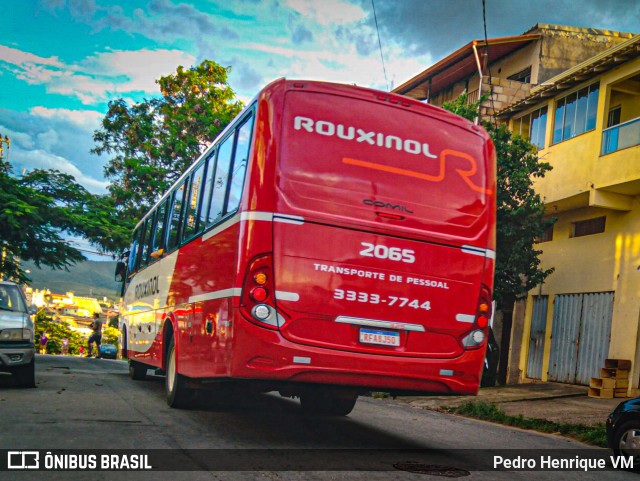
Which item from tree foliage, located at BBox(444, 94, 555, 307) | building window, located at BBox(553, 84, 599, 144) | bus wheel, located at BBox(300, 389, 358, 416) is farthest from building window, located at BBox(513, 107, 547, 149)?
bus wheel, located at BBox(300, 389, 358, 416)

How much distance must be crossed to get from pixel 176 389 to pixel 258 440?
2303mm

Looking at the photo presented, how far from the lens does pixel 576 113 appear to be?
62.4ft

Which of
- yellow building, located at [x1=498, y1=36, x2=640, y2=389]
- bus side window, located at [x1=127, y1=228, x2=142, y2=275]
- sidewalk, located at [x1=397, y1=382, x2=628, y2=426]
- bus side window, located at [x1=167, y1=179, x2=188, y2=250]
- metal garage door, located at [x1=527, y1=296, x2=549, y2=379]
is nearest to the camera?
bus side window, located at [x1=167, y1=179, x2=188, y2=250]

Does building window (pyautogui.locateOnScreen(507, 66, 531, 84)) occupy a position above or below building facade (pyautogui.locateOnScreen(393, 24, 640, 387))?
above

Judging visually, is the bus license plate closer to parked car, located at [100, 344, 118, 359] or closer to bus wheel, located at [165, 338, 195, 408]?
bus wheel, located at [165, 338, 195, 408]

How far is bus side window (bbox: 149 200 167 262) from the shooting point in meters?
11.5

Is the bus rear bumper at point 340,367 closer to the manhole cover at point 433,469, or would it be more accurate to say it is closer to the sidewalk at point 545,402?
the manhole cover at point 433,469

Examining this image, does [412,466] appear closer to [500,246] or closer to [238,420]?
[238,420]

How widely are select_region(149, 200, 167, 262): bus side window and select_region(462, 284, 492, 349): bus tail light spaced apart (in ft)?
18.9

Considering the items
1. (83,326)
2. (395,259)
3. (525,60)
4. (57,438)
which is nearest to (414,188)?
(395,259)

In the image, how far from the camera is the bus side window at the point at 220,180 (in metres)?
7.51

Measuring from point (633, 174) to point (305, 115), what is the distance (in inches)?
469

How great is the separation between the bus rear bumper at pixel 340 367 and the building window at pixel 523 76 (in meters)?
20.9

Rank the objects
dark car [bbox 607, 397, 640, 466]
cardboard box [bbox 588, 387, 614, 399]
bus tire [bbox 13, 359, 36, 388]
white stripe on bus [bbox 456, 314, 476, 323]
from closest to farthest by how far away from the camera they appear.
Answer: white stripe on bus [bbox 456, 314, 476, 323]
dark car [bbox 607, 397, 640, 466]
bus tire [bbox 13, 359, 36, 388]
cardboard box [bbox 588, 387, 614, 399]
